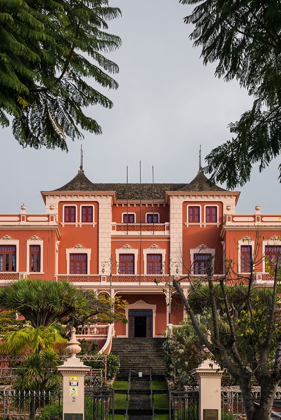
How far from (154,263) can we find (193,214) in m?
3.64

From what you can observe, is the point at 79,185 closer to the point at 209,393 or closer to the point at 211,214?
the point at 211,214

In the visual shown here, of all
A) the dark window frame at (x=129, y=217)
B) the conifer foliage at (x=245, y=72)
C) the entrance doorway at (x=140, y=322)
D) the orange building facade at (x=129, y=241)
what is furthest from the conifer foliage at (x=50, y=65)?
the dark window frame at (x=129, y=217)

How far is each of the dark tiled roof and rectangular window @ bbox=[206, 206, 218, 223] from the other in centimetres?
111

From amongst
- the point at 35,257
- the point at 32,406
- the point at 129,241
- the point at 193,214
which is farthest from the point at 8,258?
the point at 32,406

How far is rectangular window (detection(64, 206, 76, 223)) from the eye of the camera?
142ft

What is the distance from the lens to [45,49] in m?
6.92

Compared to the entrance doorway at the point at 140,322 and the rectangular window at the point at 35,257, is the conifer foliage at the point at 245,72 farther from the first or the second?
the entrance doorway at the point at 140,322

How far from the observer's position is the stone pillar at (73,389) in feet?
43.5

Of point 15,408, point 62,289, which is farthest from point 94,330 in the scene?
point 15,408

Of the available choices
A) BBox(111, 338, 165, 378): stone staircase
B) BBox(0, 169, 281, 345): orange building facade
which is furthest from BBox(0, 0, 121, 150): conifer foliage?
BBox(0, 169, 281, 345): orange building facade

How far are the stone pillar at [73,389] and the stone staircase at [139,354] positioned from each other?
1568cm

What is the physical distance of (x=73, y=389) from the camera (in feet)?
43.9

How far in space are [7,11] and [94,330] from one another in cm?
2832

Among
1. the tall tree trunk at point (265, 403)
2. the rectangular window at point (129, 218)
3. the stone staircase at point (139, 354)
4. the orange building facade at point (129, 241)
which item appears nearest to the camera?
the tall tree trunk at point (265, 403)
